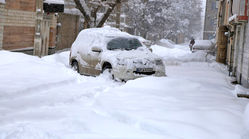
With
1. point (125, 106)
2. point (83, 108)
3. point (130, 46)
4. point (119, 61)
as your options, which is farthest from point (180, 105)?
point (130, 46)

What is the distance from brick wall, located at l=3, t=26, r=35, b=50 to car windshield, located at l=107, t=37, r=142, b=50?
21.3 feet

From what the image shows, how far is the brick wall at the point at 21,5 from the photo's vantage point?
17794 millimetres

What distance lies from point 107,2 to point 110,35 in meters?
11.7

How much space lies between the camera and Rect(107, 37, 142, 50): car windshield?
42.3 feet

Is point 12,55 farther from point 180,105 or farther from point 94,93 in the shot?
point 180,105

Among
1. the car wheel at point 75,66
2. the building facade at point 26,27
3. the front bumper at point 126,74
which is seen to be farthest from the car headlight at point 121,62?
the building facade at point 26,27

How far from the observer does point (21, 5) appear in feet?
62.5

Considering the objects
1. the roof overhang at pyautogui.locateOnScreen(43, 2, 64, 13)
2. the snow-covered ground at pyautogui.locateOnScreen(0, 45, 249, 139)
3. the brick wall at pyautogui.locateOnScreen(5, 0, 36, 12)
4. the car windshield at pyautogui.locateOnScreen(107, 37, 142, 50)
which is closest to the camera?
the snow-covered ground at pyautogui.locateOnScreen(0, 45, 249, 139)

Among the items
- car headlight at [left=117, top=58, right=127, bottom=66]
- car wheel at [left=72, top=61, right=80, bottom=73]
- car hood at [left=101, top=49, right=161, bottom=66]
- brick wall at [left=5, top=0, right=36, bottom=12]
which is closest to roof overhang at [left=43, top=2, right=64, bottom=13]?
brick wall at [left=5, top=0, right=36, bottom=12]

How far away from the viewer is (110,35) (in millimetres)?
13344

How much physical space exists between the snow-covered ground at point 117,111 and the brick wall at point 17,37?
6.63 m

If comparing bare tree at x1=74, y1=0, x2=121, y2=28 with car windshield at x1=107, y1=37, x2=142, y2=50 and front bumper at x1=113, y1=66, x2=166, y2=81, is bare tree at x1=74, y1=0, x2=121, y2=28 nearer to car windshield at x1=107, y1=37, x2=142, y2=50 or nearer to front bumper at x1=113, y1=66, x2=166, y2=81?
car windshield at x1=107, y1=37, x2=142, y2=50

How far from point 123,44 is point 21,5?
8.18 metres

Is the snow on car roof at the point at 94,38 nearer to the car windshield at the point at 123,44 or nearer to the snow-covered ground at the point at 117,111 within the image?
the car windshield at the point at 123,44
